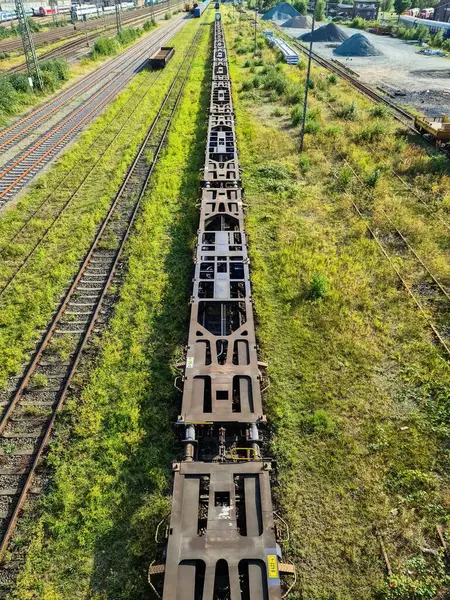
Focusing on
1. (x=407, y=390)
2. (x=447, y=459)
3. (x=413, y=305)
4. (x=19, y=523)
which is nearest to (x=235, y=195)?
(x=413, y=305)

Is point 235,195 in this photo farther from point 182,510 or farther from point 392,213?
point 182,510

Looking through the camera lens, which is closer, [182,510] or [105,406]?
[182,510]

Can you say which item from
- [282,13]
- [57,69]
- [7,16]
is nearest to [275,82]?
[57,69]

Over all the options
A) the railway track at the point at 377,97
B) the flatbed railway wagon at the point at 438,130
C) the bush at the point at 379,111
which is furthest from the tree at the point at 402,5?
the flatbed railway wagon at the point at 438,130

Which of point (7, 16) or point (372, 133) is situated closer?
point (372, 133)

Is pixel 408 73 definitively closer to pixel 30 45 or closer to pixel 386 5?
pixel 30 45

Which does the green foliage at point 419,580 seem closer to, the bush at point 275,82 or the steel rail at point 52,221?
the steel rail at point 52,221
